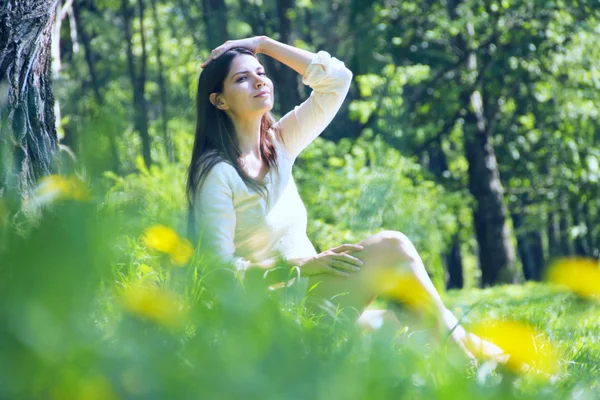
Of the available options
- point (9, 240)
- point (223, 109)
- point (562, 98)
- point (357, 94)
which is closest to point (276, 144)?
point (223, 109)

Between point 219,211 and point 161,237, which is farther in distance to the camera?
point 219,211

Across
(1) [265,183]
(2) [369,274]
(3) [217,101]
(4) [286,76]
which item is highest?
(4) [286,76]

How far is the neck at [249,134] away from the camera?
393 cm

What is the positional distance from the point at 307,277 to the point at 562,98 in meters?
11.7

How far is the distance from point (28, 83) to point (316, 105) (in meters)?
1.41

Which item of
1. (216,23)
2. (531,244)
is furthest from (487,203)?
(531,244)

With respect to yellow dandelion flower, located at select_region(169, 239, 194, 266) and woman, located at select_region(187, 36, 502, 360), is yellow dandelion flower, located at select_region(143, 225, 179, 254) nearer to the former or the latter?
yellow dandelion flower, located at select_region(169, 239, 194, 266)

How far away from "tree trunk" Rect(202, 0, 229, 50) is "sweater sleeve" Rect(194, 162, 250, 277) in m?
10.4

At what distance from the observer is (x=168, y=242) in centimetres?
202

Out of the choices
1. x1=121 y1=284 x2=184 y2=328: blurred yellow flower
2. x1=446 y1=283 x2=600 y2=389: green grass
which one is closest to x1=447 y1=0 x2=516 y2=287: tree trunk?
x1=446 y1=283 x2=600 y2=389: green grass

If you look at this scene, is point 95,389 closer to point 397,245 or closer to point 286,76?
point 397,245

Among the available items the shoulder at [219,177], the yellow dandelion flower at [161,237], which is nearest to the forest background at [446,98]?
the shoulder at [219,177]

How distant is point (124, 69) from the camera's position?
1841 centimetres

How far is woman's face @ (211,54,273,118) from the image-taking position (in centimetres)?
389
